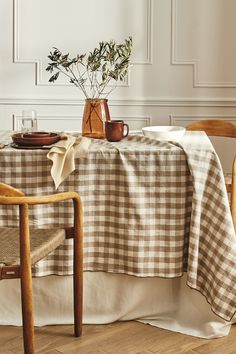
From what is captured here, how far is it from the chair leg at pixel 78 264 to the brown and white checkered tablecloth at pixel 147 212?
0.16m

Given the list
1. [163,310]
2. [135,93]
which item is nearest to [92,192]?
[163,310]

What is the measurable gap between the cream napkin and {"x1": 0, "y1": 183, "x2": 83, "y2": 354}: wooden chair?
0.16 metres

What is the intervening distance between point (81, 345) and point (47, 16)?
227cm

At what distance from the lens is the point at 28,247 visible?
211 centimetres

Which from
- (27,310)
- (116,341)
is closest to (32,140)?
(27,310)

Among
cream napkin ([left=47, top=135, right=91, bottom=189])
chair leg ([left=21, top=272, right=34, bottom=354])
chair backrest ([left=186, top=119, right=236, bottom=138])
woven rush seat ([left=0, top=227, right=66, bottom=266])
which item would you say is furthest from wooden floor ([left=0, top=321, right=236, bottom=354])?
chair backrest ([left=186, top=119, right=236, bottom=138])

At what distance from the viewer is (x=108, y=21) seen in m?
4.03

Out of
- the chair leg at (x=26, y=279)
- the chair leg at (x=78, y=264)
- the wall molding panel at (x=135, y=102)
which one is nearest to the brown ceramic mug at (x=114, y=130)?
the chair leg at (x=78, y=264)

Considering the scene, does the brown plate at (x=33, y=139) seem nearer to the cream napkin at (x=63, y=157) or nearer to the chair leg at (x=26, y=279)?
the cream napkin at (x=63, y=157)

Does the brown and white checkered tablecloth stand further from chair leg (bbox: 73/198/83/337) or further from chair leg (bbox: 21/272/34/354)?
chair leg (bbox: 21/272/34/354)

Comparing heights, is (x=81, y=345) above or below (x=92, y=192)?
below

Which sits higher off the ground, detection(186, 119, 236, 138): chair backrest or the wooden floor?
detection(186, 119, 236, 138): chair backrest

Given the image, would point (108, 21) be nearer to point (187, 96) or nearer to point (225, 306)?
point (187, 96)

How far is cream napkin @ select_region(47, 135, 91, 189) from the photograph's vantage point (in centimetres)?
245
